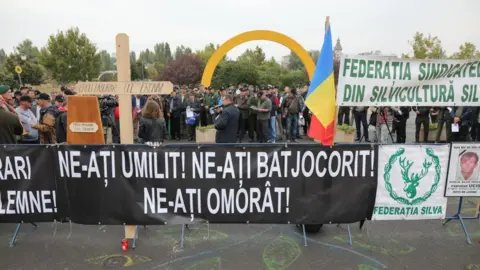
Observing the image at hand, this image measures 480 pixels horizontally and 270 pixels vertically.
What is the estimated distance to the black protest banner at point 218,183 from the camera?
4422mm

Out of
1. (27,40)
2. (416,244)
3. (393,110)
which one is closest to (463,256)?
(416,244)

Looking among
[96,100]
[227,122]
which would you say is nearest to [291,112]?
[227,122]

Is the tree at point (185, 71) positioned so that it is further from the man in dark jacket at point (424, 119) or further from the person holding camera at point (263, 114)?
the man in dark jacket at point (424, 119)

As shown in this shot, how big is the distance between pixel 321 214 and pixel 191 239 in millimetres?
1852

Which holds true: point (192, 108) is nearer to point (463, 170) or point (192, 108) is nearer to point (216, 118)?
point (216, 118)

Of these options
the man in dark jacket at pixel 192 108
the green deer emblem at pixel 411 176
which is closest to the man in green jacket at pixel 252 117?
the man in dark jacket at pixel 192 108

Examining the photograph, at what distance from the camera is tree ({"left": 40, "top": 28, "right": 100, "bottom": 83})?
4502 cm

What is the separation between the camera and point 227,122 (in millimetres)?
7254

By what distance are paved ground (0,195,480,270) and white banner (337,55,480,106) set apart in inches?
76.0

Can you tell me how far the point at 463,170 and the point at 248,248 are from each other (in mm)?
3079

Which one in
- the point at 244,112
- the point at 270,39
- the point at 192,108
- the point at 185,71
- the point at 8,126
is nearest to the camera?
the point at 8,126

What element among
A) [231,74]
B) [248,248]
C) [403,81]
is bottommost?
[248,248]

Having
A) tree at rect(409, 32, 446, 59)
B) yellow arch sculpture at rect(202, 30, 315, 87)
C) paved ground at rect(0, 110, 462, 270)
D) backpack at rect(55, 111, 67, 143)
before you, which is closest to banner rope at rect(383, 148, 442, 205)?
paved ground at rect(0, 110, 462, 270)

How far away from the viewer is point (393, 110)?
11.6m
